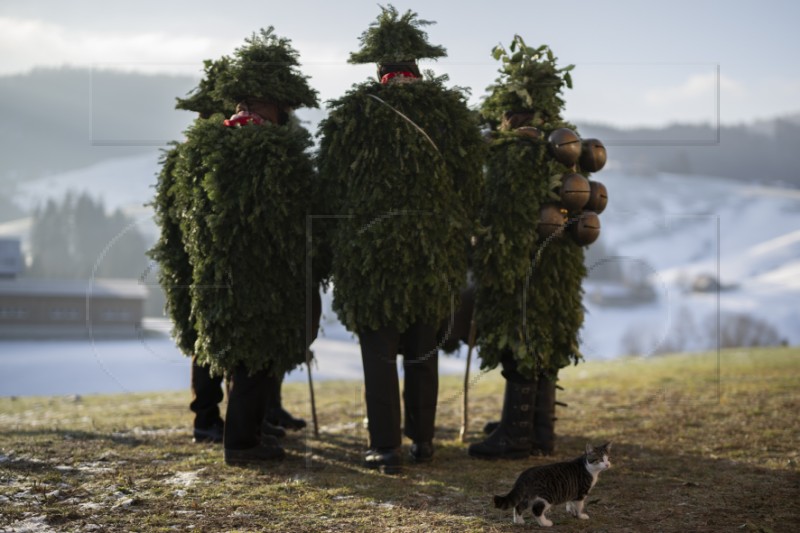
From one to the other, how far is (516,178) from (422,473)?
2.64 m

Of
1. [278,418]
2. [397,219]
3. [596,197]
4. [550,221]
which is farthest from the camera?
[278,418]

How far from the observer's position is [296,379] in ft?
62.2

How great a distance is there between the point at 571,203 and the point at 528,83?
1.23 m

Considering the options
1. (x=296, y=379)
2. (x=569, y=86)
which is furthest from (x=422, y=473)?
(x=296, y=379)

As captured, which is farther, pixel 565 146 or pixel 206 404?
pixel 206 404

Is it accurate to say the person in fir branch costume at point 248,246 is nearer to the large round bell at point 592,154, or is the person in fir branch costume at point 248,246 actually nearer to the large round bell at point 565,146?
the large round bell at point 565,146

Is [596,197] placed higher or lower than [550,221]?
higher

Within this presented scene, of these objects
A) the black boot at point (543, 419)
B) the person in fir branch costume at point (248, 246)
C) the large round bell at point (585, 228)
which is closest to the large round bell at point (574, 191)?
the large round bell at point (585, 228)

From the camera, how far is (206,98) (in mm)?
8906

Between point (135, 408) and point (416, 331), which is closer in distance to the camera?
point (416, 331)

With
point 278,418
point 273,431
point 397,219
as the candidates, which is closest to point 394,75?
point 397,219

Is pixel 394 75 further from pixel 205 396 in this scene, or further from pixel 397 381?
pixel 205 396

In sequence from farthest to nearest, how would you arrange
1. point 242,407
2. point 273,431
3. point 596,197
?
1. point 273,431
2. point 596,197
3. point 242,407

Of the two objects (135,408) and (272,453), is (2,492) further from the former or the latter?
(135,408)
